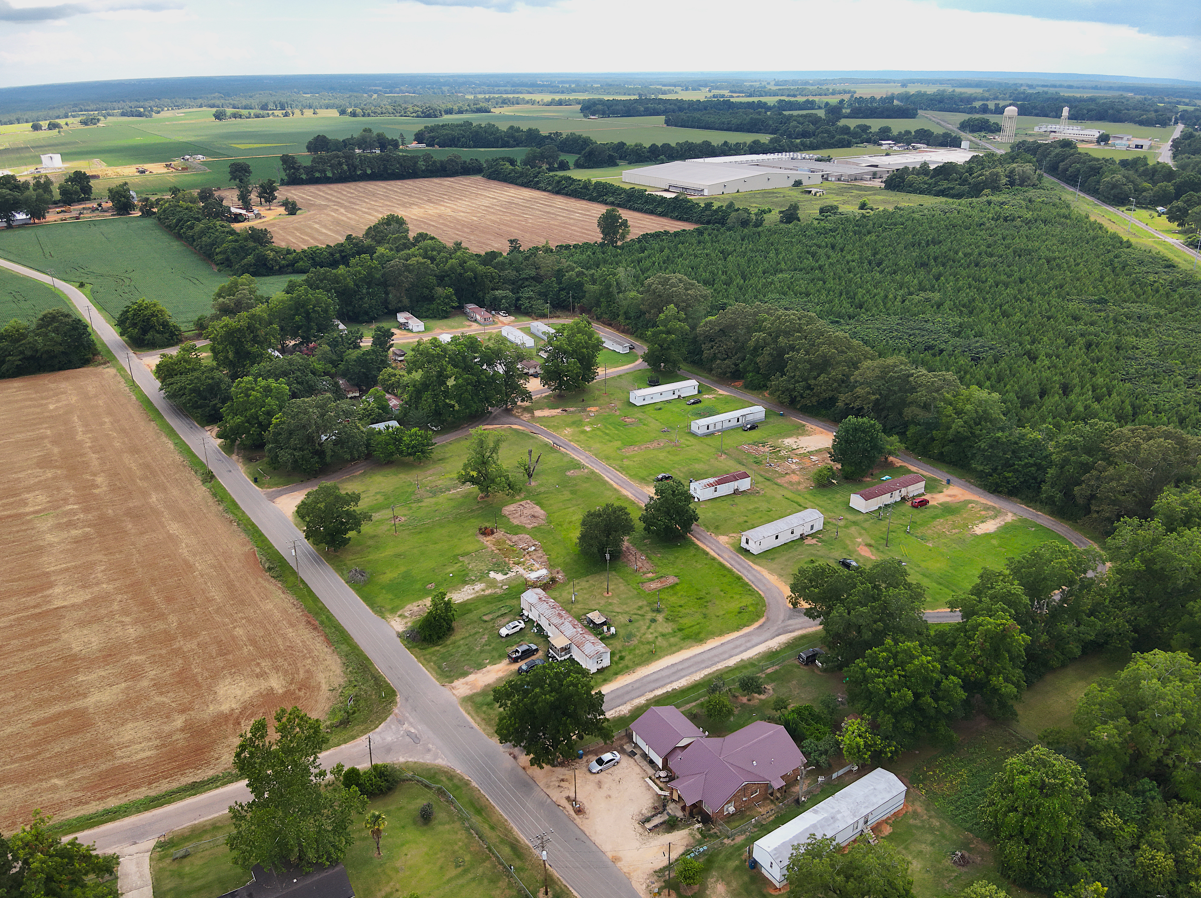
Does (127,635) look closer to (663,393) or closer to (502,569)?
(502,569)

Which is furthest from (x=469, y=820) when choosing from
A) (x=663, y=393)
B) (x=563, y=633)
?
(x=663, y=393)

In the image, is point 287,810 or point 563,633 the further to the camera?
point 563,633

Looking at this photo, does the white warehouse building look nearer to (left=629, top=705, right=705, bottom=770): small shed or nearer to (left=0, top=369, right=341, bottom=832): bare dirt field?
(left=0, top=369, right=341, bottom=832): bare dirt field

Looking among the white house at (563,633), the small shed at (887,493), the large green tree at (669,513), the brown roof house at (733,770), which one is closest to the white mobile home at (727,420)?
the small shed at (887,493)

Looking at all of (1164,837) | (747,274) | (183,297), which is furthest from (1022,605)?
(183,297)

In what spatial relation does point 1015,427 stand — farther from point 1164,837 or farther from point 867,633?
point 1164,837
